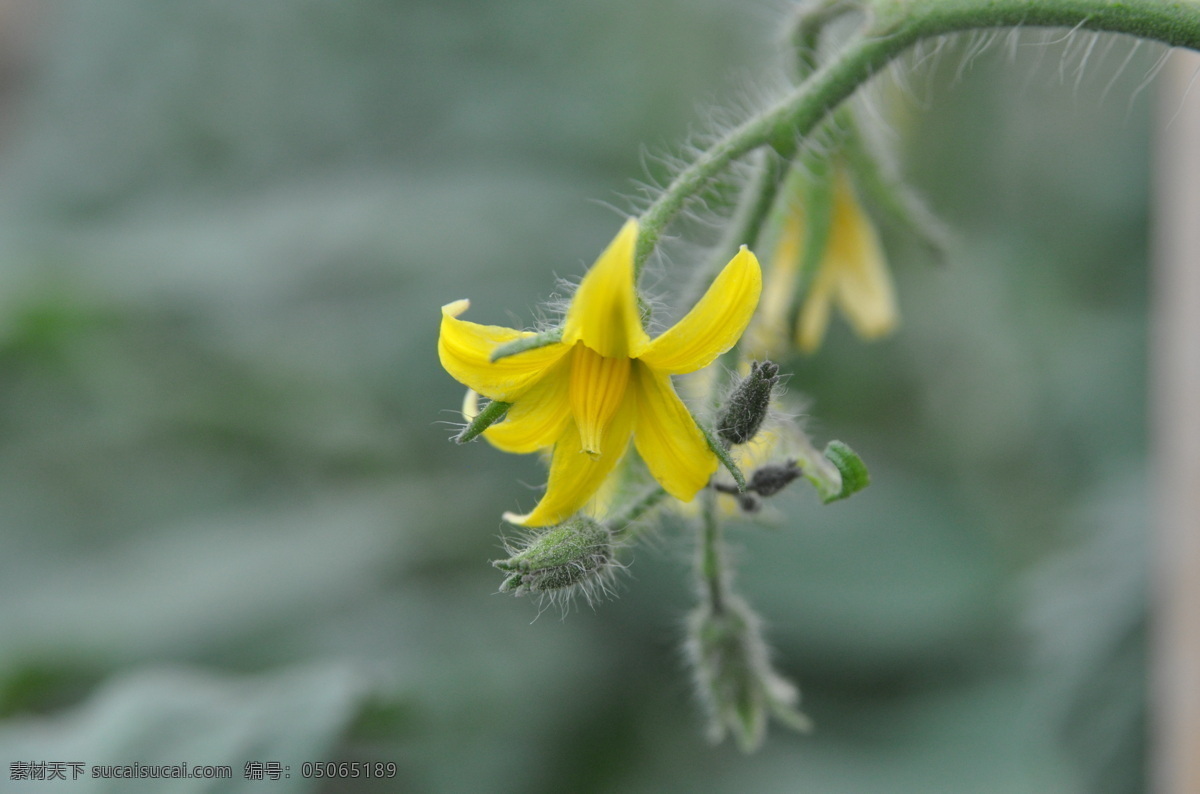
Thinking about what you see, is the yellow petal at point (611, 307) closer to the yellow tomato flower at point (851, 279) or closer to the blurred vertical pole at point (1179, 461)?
the yellow tomato flower at point (851, 279)

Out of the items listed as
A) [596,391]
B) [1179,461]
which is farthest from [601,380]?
[1179,461]

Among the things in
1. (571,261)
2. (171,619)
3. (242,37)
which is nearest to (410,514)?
(171,619)

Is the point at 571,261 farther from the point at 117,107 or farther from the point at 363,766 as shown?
the point at 117,107

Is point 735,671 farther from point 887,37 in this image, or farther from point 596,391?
point 887,37

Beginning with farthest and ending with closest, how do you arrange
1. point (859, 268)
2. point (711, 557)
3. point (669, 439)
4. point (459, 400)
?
point (459, 400) → point (859, 268) → point (711, 557) → point (669, 439)

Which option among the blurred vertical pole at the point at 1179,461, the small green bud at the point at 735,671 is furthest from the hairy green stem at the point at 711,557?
the blurred vertical pole at the point at 1179,461

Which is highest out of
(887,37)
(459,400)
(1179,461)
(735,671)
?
(459,400)
